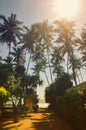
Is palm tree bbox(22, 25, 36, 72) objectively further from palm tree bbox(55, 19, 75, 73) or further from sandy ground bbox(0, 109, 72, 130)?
sandy ground bbox(0, 109, 72, 130)

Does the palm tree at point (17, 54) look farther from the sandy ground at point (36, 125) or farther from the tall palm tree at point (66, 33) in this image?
the sandy ground at point (36, 125)

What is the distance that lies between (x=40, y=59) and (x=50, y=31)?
9995 mm

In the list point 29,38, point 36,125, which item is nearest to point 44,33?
point 29,38

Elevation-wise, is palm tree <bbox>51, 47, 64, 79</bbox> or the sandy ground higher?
palm tree <bbox>51, 47, 64, 79</bbox>

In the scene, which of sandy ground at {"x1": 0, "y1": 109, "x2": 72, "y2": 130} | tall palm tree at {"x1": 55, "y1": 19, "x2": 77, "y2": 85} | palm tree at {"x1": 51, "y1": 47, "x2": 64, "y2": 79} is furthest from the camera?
palm tree at {"x1": 51, "y1": 47, "x2": 64, "y2": 79}

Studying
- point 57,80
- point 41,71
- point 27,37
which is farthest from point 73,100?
point 41,71

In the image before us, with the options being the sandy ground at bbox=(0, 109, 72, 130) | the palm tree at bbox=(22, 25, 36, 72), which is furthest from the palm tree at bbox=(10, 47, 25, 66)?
the sandy ground at bbox=(0, 109, 72, 130)

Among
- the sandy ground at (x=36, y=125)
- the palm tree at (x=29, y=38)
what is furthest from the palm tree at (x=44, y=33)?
the sandy ground at (x=36, y=125)

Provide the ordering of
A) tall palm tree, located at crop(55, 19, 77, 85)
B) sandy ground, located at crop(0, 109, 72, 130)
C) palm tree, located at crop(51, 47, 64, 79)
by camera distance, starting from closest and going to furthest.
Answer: sandy ground, located at crop(0, 109, 72, 130)
tall palm tree, located at crop(55, 19, 77, 85)
palm tree, located at crop(51, 47, 64, 79)

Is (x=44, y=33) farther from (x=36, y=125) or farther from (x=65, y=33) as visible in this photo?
(x=36, y=125)

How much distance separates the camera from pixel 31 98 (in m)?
48.5

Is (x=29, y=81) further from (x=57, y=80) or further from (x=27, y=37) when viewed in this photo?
(x=27, y=37)

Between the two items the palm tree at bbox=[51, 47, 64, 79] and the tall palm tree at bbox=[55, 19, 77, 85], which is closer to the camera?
the tall palm tree at bbox=[55, 19, 77, 85]

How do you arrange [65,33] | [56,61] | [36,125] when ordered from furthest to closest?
[56,61] < [65,33] < [36,125]
